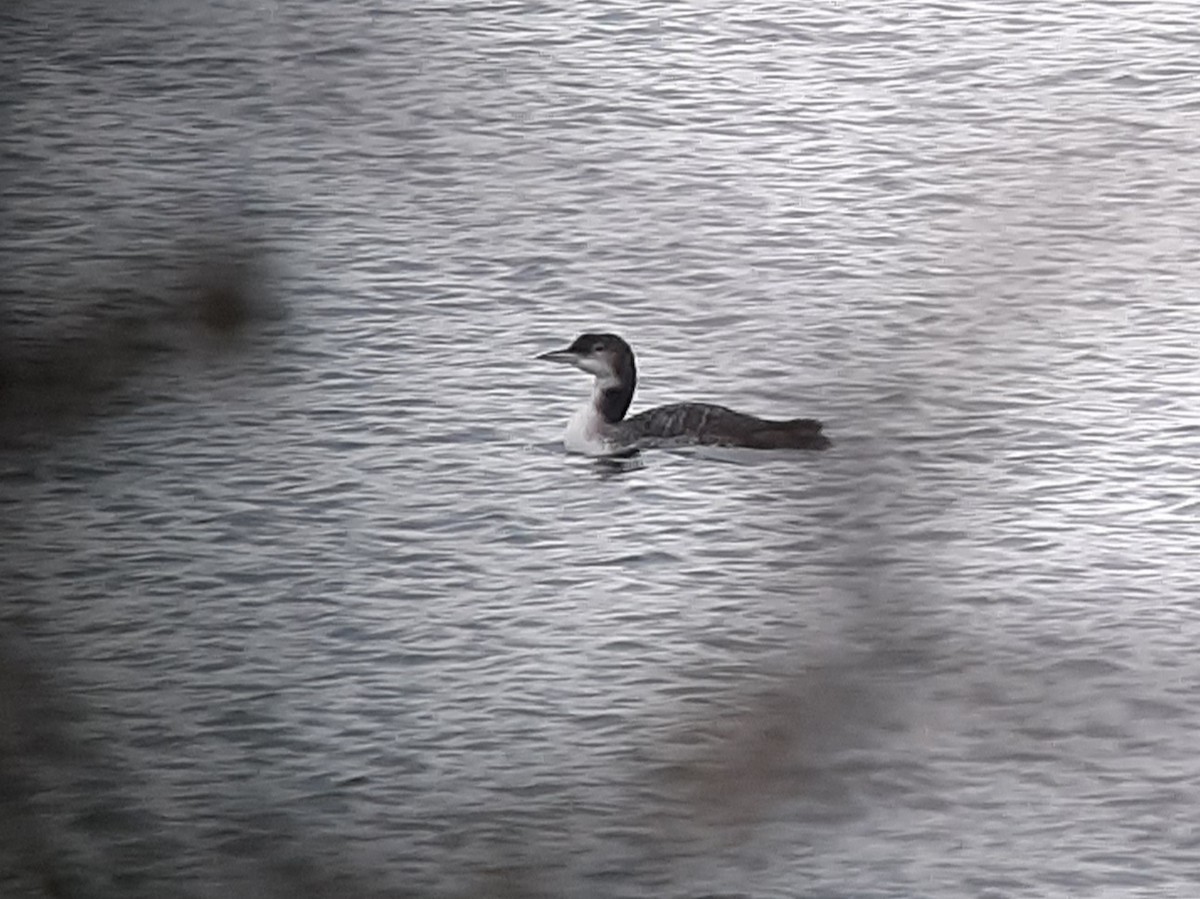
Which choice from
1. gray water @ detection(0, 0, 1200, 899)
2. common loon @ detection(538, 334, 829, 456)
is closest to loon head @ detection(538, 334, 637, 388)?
common loon @ detection(538, 334, 829, 456)

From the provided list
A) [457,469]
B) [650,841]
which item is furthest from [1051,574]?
[650,841]

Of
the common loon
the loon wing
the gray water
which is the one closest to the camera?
the gray water

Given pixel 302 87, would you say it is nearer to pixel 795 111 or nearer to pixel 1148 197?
pixel 1148 197

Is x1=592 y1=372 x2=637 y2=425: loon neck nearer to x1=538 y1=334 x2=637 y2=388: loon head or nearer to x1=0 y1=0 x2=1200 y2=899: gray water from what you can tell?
x1=538 y1=334 x2=637 y2=388: loon head

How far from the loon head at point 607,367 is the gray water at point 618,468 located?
0.47 feet

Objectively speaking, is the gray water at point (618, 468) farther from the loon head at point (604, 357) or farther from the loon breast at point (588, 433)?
the loon head at point (604, 357)

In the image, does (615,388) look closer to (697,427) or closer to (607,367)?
(607,367)

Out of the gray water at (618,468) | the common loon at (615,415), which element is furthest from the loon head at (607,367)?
the gray water at (618,468)

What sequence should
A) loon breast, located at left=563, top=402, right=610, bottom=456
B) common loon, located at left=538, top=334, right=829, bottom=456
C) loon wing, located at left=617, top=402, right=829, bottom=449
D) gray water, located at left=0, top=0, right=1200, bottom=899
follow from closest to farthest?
gray water, located at left=0, top=0, right=1200, bottom=899 → loon wing, located at left=617, top=402, right=829, bottom=449 → common loon, located at left=538, top=334, right=829, bottom=456 → loon breast, located at left=563, top=402, right=610, bottom=456

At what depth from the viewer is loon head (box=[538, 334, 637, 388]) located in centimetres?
517

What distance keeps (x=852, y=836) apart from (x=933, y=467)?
219 cm

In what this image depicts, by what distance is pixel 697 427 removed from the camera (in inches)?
199

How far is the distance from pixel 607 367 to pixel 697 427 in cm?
25

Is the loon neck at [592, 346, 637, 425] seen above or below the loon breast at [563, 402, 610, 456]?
above
